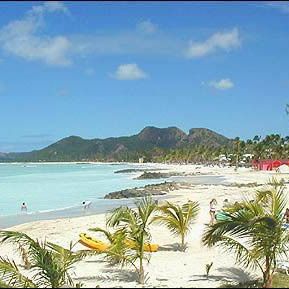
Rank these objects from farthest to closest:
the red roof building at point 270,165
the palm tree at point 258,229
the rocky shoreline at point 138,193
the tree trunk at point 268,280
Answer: the red roof building at point 270,165 < the rocky shoreline at point 138,193 < the tree trunk at point 268,280 < the palm tree at point 258,229

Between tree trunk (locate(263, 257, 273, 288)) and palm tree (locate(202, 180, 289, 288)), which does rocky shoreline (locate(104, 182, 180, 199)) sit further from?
tree trunk (locate(263, 257, 273, 288))

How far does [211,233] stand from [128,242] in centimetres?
231

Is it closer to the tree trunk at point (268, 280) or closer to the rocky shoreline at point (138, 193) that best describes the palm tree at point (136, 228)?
the tree trunk at point (268, 280)

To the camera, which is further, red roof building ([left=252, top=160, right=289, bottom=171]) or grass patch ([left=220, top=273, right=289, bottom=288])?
red roof building ([left=252, top=160, right=289, bottom=171])

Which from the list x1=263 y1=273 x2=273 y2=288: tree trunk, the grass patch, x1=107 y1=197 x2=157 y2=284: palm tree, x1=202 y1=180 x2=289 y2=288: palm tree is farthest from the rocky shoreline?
x1=263 y1=273 x2=273 y2=288: tree trunk

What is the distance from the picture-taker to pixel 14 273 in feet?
27.9

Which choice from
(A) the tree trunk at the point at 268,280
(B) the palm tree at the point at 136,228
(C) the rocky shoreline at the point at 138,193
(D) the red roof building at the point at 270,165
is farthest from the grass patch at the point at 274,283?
(D) the red roof building at the point at 270,165

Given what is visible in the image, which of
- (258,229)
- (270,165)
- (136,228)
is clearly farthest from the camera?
(270,165)

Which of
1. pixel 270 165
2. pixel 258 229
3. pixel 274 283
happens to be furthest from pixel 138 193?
pixel 270 165

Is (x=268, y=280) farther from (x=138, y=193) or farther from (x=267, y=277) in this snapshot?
(x=138, y=193)

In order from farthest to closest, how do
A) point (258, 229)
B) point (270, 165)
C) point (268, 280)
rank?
point (270, 165) < point (268, 280) < point (258, 229)

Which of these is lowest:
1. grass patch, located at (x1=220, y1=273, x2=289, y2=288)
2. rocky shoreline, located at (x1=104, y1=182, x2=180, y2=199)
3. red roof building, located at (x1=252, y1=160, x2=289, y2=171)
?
rocky shoreline, located at (x1=104, y1=182, x2=180, y2=199)

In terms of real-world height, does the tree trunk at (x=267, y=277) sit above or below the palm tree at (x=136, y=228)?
below

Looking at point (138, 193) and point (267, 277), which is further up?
point (267, 277)
